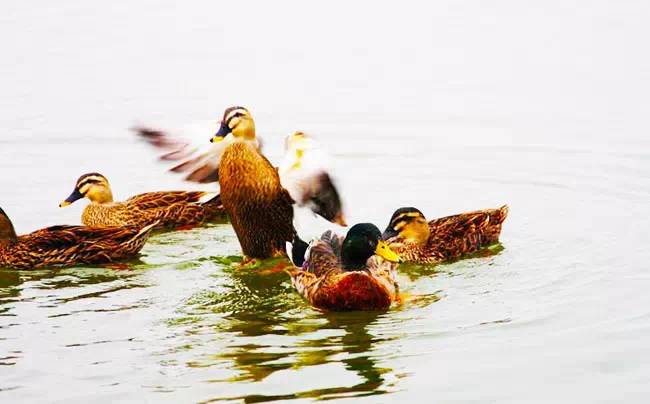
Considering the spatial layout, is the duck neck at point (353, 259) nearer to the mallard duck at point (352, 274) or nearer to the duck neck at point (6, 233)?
the mallard duck at point (352, 274)

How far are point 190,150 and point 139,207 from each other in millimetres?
867

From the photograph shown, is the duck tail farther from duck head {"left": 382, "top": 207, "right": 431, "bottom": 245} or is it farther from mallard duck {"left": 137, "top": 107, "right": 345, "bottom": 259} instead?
duck head {"left": 382, "top": 207, "right": 431, "bottom": 245}

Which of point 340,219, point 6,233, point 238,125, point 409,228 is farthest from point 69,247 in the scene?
point 409,228

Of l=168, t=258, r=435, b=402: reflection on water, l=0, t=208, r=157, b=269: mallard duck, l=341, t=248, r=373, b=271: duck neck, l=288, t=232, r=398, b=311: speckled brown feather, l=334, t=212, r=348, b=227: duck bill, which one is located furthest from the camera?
l=0, t=208, r=157, b=269: mallard duck

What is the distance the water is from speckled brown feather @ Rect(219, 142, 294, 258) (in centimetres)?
36

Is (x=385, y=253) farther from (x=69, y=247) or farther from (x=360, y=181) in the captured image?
(x=360, y=181)

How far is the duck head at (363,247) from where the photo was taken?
9.62 m

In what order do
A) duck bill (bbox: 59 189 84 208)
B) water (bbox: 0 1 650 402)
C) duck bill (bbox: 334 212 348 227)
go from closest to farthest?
water (bbox: 0 1 650 402) → duck bill (bbox: 334 212 348 227) → duck bill (bbox: 59 189 84 208)

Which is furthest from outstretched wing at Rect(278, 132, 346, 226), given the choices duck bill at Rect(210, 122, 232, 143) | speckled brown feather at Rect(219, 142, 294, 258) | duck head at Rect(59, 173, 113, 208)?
duck head at Rect(59, 173, 113, 208)

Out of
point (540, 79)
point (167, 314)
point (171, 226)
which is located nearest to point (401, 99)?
point (540, 79)

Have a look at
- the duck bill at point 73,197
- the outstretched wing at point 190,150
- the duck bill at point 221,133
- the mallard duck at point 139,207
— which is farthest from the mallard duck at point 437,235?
the duck bill at point 73,197

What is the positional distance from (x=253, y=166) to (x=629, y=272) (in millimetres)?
2986

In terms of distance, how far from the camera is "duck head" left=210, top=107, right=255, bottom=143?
1086cm

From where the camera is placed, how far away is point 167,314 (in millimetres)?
9305
